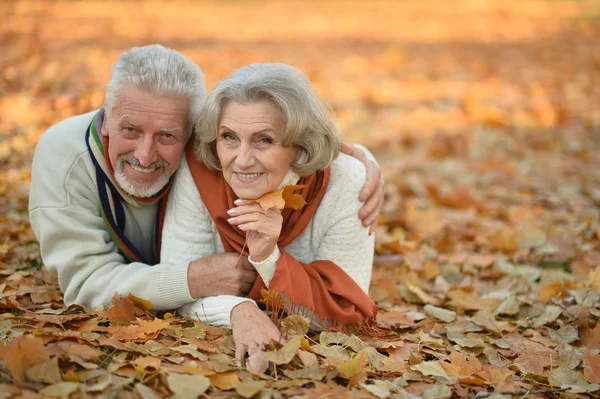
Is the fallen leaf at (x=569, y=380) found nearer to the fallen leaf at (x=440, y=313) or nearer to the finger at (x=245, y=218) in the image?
the fallen leaf at (x=440, y=313)

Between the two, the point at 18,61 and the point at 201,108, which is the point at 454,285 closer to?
the point at 201,108

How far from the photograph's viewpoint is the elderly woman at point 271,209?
8.59 feet

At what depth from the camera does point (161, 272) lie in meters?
2.85

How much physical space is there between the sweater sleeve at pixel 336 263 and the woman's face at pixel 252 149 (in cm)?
35

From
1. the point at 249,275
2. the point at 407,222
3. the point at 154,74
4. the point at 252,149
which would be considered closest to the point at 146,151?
the point at 154,74

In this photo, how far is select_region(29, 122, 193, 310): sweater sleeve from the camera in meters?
2.85

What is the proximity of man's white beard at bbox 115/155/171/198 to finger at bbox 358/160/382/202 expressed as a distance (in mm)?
925

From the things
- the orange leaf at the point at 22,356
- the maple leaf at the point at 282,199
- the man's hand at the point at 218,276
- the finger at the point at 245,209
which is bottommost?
the orange leaf at the point at 22,356

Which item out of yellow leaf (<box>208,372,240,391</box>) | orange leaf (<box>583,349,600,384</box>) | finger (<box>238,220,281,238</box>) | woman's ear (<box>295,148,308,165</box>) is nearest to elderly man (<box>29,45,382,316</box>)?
finger (<box>238,220,281,238</box>)

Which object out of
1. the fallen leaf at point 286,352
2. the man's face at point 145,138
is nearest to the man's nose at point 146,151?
the man's face at point 145,138

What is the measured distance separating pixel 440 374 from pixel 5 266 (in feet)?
7.70

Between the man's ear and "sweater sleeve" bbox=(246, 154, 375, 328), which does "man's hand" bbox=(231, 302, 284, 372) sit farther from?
the man's ear

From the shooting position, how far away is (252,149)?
264cm

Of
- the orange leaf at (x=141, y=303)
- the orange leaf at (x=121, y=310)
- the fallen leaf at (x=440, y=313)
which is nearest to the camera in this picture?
the orange leaf at (x=121, y=310)
